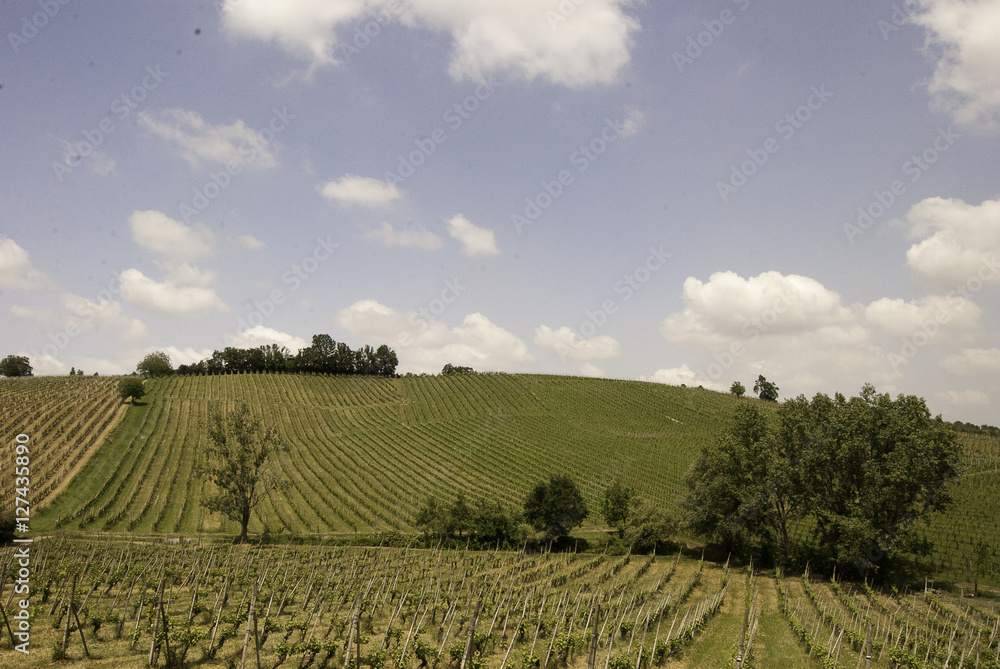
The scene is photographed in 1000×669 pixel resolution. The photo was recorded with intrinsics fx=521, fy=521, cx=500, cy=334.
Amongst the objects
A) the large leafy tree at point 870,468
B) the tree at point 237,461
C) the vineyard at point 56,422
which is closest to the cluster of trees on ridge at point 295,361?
the vineyard at point 56,422

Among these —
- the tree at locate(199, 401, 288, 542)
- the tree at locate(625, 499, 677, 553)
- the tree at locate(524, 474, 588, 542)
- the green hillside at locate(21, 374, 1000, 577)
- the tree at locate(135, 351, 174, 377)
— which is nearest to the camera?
the tree at locate(199, 401, 288, 542)

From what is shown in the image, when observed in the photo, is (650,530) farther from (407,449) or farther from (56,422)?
(56,422)

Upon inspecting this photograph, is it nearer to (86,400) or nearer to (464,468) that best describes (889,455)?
(464,468)

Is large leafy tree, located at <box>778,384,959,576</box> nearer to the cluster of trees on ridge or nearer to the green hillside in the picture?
the green hillside

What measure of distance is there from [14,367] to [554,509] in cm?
14975

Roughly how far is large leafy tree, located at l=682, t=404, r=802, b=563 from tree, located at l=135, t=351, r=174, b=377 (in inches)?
4377

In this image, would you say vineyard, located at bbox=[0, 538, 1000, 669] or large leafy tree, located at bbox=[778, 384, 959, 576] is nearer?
vineyard, located at bbox=[0, 538, 1000, 669]

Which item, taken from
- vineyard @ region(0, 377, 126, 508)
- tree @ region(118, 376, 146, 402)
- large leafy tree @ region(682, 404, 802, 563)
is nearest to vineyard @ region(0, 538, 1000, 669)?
large leafy tree @ region(682, 404, 802, 563)

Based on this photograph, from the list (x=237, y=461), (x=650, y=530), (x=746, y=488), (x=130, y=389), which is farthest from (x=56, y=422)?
(x=746, y=488)

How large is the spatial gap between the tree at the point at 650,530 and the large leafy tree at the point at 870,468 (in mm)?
10558

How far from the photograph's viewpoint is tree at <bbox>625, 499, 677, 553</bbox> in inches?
1585

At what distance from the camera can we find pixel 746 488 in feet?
116

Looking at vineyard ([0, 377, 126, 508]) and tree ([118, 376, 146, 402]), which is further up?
tree ([118, 376, 146, 402])

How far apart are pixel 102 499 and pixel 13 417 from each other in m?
22.0
